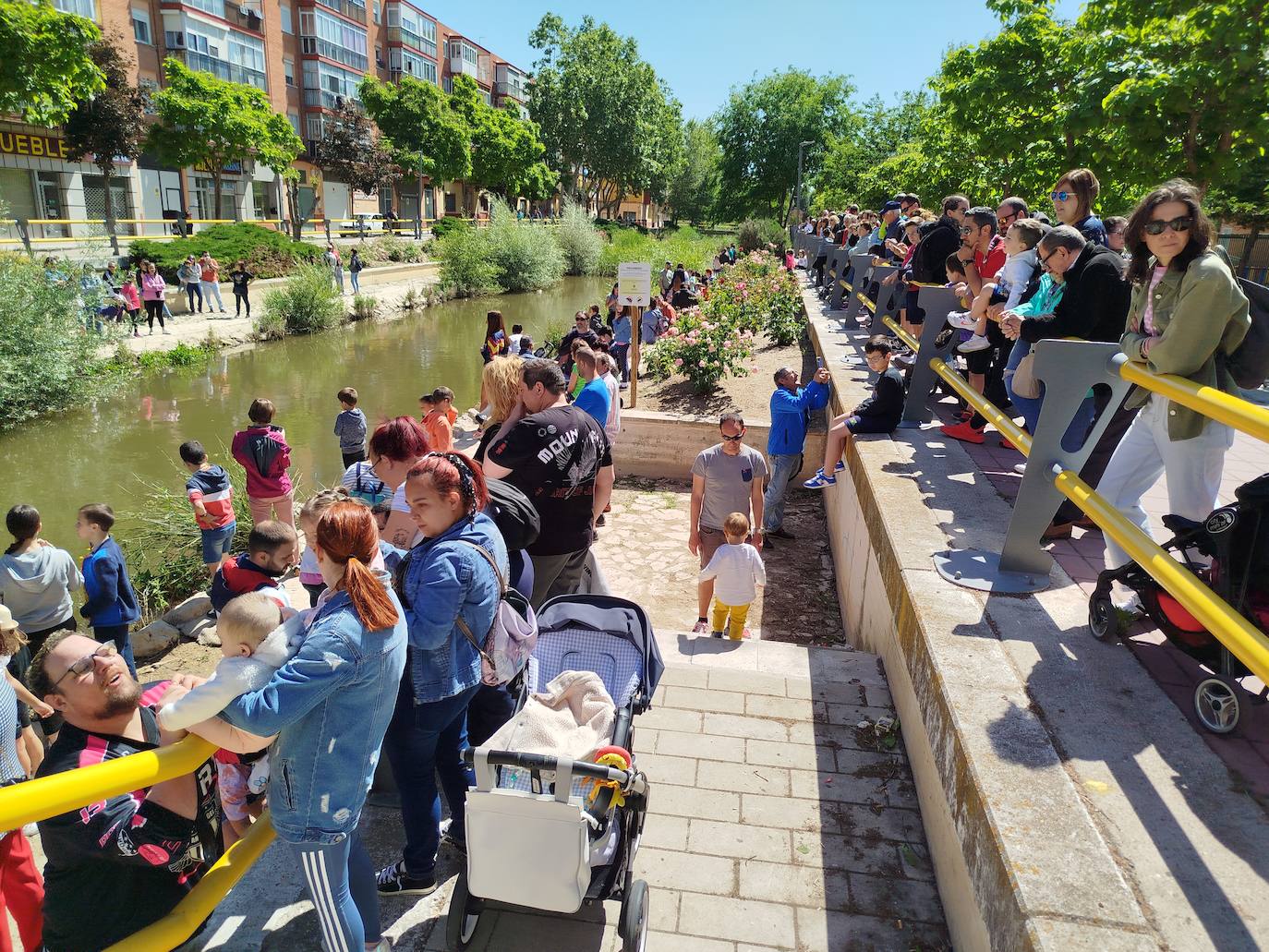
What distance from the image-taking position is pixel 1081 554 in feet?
13.1

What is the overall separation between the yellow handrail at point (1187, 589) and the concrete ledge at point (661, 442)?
23.2 ft

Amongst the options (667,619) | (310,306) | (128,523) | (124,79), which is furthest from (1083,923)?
(124,79)

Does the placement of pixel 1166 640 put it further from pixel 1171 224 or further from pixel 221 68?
pixel 221 68

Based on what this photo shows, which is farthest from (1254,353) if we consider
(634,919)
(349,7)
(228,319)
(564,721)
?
(349,7)

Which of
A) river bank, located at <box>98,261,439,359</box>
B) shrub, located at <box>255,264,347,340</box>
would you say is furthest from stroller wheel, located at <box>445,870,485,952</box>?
shrub, located at <box>255,264,347,340</box>

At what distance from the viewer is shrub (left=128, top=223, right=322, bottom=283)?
77.7 ft

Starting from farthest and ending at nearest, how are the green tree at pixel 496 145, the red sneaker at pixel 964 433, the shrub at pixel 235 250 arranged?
the green tree at pixel 496 145 → the shrub at pixel 235 250 → the red sneaker at pixel 964 433

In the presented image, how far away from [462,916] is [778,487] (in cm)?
598

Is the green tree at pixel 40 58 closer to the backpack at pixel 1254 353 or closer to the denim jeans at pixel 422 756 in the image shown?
the denim jeans at pixel 422 756

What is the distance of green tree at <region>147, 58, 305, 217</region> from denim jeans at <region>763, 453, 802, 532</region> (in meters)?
32.5

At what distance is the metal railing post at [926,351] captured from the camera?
6.04 meters

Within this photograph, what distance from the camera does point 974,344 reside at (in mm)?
5645

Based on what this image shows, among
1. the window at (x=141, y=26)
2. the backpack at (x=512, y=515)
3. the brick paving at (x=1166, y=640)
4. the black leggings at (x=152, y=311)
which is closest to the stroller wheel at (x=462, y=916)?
the backpack at (x=512, y=515)

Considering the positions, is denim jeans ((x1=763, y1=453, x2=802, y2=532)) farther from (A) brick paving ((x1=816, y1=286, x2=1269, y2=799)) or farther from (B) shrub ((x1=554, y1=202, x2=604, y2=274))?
(B) shrub ((x1=554, y1=202, x2=604, y2=274))
